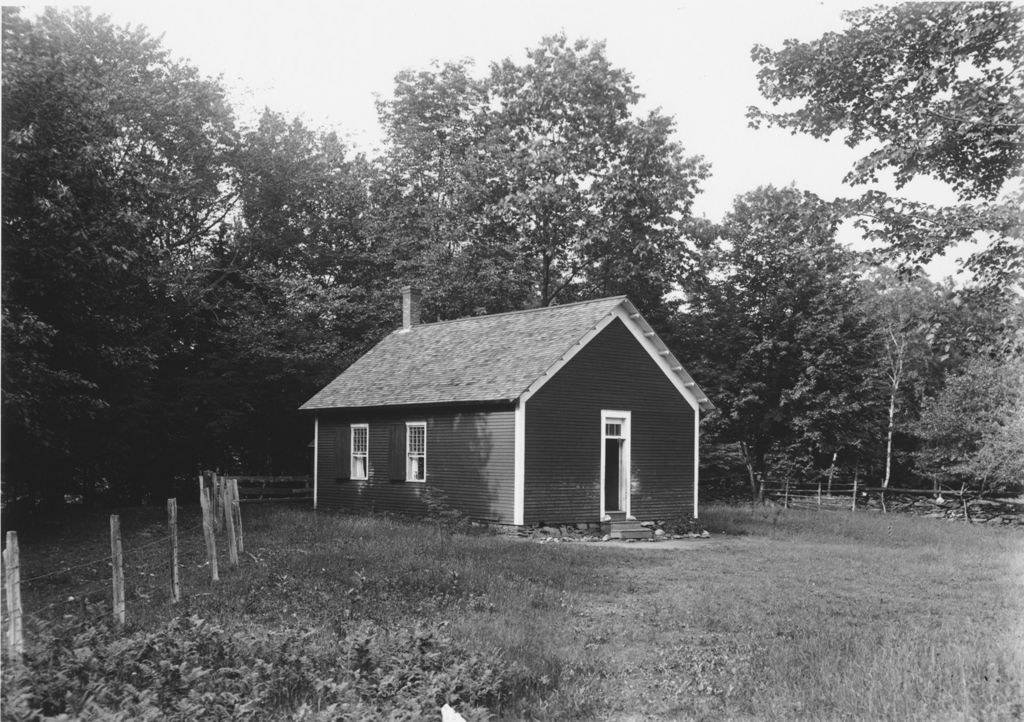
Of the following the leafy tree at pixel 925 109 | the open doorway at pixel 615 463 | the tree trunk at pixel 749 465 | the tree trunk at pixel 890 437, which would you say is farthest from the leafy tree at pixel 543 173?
the leafy tree at pixel 925 109

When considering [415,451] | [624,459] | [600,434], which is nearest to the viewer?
[600,434]

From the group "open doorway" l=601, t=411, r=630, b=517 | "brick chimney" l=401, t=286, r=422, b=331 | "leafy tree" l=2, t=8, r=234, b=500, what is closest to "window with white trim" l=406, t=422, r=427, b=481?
"open doorway" l=601, t=411, r=630, b=517

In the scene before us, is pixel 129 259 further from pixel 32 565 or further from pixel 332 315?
pixel 332 315

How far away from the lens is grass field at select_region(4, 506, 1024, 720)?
7.13 m

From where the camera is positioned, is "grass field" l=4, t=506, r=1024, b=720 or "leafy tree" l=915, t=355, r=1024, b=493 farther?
"leafy tree" l=915, t=355, r=1024, b=493

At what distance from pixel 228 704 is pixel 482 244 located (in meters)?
29.0

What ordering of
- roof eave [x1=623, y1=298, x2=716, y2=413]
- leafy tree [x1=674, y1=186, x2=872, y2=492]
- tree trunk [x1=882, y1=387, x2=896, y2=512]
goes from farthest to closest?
tree trunk [x1=882, y1=387, x2=896, y2=512], leafy tree [x1=674, y1=186, x2=872, y2=492], roof eave [x1=623, y1=298, x2=716, y2=413]

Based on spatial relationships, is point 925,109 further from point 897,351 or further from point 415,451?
point 897,351

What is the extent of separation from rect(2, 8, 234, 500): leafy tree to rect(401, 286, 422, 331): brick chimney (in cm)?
782

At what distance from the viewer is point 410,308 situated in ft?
100

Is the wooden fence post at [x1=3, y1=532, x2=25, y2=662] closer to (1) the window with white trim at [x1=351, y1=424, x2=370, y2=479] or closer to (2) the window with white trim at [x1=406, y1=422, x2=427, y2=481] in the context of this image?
(2) the window with white trim at [x1=406, y1=422, x2=427, y2=481]

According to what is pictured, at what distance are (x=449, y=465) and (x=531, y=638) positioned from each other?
1410cm

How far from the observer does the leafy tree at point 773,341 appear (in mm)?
37531

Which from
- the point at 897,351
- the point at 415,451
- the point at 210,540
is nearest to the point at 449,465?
the point at 415,451
